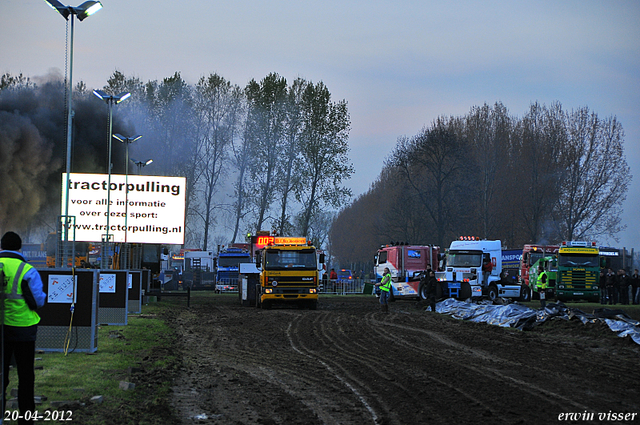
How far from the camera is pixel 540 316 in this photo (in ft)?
67.5

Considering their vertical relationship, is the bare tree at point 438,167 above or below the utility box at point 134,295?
above

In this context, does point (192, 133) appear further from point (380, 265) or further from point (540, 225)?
point (540, 225)

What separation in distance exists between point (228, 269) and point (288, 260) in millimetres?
21809

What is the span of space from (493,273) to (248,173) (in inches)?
1032

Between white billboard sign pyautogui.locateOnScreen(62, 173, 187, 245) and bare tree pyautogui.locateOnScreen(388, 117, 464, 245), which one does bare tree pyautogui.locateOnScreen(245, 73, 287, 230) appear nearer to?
bare tree pyautogui.locateOnScreen(388, 117, 464, 245)

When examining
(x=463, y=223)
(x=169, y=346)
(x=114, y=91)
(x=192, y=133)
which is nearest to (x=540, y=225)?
(x=463, y=223)

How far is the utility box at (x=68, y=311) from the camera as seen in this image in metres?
13.0

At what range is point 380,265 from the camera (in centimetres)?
4147

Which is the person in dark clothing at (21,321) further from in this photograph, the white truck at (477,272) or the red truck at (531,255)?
the red truck at (531,255)

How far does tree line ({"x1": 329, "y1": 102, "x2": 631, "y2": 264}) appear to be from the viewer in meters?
62.1

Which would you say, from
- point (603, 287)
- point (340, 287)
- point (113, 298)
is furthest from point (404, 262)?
point (113, 298)

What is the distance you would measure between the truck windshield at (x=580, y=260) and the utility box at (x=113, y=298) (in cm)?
2722

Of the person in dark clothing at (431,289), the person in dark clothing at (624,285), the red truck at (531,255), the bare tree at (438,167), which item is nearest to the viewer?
the person in dark clothing at (431,289)

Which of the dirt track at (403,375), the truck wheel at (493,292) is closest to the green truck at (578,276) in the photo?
the truck wheel at (493,292)
